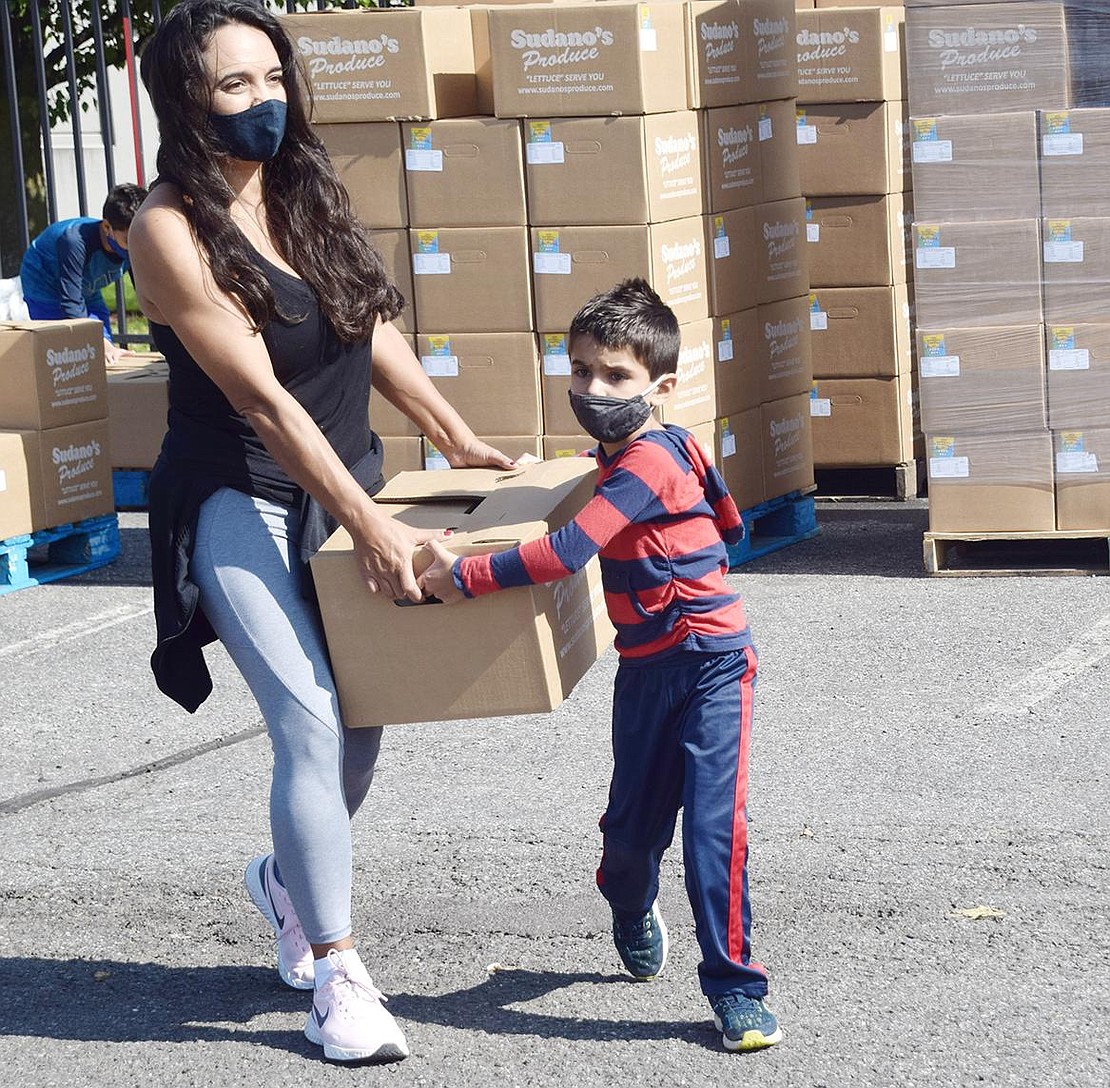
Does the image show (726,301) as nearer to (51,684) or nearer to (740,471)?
(740,471)

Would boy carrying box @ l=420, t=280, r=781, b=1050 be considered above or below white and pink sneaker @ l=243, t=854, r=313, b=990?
above

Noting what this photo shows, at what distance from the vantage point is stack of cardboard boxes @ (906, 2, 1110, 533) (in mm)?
6918

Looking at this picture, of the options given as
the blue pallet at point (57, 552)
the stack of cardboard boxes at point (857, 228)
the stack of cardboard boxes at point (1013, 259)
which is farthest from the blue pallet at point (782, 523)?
the blue pallet at point (57, 552)

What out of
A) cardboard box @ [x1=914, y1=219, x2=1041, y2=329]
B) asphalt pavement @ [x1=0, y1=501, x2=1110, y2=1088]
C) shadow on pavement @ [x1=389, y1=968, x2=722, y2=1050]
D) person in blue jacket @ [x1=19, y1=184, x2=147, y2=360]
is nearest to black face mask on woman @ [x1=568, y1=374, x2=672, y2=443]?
asphalt pavement @ [x1=0, y1=501, x2=1110, y2=1088]

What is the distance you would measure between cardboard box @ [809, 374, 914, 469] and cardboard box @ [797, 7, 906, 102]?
53.6 inches

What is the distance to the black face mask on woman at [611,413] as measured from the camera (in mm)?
3357

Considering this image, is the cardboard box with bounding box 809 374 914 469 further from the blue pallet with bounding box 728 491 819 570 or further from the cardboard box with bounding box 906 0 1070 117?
the cardboard box with bounding box 906 0 1070 117

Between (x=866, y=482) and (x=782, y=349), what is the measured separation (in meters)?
1.34

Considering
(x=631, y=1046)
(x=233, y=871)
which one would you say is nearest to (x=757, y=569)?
(x=233, y=871)

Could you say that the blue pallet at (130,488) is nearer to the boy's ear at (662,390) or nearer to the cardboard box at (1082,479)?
the cardboard box at (1082,479)

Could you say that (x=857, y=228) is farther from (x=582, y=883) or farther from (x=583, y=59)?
(x=582, y=883)

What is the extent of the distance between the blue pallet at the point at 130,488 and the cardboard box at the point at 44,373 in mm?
1124

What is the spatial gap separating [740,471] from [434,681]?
4624mm

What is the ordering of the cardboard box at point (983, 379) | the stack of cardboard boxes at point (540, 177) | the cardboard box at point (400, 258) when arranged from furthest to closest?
the cardboard box at point (400, 258)
the cardboard box at point (983, 379)
the stack of cardboard boxes at point (540, 177)
